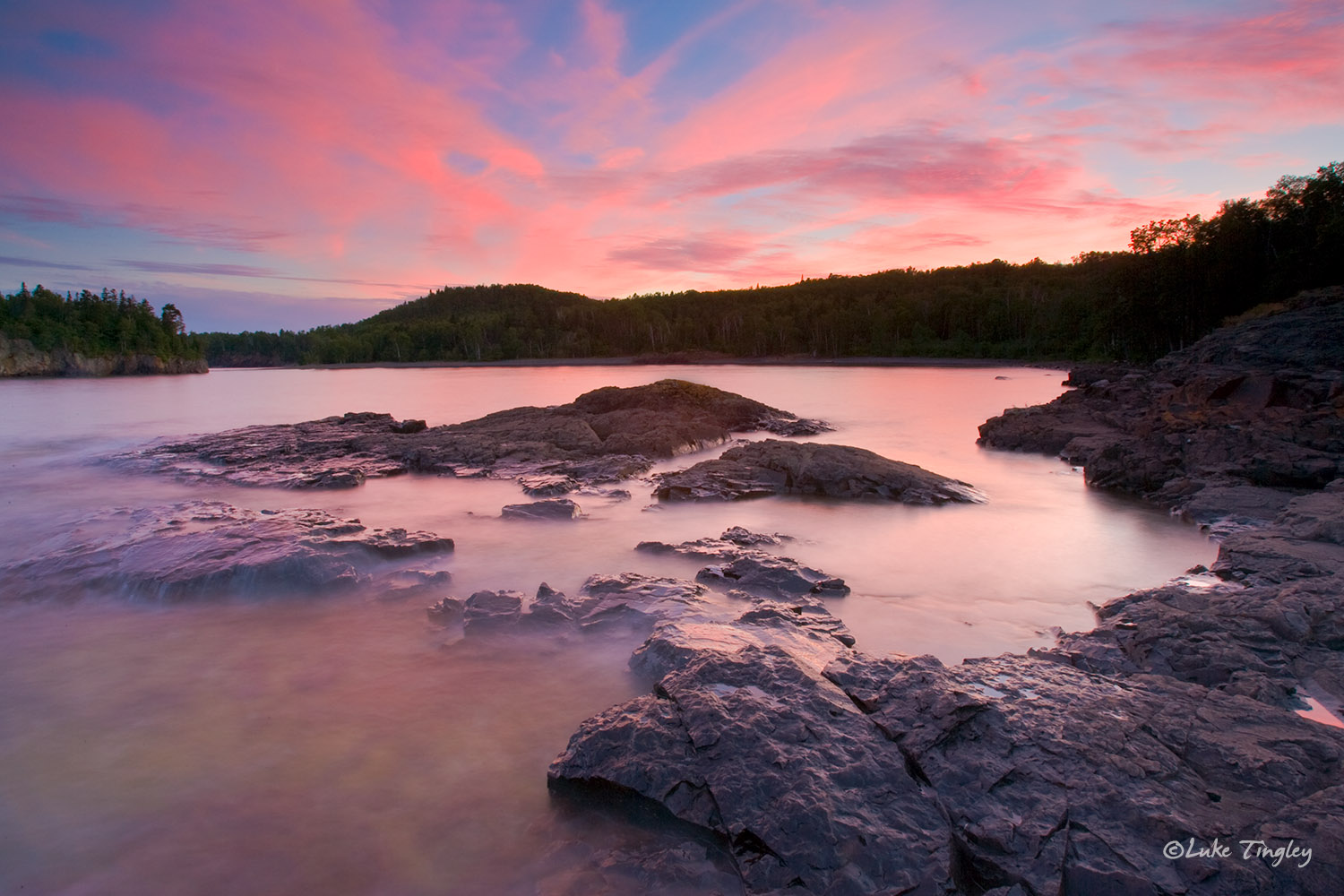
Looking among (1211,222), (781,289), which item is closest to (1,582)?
(1211,222)

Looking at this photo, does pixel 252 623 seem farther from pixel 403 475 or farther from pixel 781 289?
pixel 781 289

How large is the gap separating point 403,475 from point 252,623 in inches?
252

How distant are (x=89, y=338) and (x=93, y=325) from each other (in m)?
3.74

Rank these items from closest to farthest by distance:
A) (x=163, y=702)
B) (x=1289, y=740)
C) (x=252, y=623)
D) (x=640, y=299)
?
(x=1289, y=740), (x=163, y=702), (x=252, y=623), (x=640, y=299)

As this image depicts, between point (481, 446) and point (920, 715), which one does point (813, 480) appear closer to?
point (481, 446)

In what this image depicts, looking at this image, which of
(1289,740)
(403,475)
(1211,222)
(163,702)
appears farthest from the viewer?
(1211,222)

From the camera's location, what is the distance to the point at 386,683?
4.15m

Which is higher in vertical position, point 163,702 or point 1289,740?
point 1289,740

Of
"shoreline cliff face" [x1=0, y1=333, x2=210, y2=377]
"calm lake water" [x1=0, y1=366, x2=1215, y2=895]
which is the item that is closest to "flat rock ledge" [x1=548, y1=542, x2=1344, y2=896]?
"calm lake water" [x1=0, y1=366, x2=1215, y2=895]

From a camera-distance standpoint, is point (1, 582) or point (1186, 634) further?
point (1, 582)

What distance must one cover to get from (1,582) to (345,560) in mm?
2831

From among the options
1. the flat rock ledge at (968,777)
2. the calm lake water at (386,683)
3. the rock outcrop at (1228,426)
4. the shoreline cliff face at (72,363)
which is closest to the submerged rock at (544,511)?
the calm lake water at (386,683)

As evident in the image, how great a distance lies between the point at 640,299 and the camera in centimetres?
12800

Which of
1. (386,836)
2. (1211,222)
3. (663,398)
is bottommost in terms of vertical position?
(386,836)
